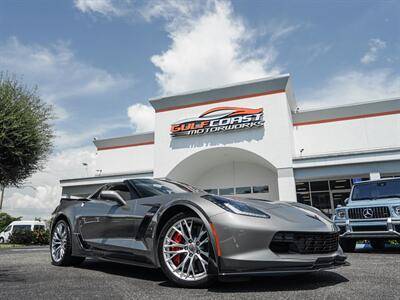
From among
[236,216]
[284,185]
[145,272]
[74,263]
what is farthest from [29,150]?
[284,185]

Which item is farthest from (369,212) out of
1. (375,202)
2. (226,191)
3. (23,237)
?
(23,237)

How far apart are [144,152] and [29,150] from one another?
14.2 meters

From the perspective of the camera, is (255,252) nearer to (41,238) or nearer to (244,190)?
(41,238)

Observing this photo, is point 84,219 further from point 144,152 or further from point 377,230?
point 144,152

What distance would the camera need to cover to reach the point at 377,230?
6.88 metres

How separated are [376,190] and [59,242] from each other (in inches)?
285

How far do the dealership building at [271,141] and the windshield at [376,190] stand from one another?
25.5 feet

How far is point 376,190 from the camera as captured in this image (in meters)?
7.93

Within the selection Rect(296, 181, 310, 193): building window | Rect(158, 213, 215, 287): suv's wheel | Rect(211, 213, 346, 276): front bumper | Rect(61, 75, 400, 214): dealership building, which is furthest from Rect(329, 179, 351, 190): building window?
Rect(158, 213, 215, 287): suv's wheel

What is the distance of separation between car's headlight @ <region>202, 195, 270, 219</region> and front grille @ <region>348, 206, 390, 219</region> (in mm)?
5250

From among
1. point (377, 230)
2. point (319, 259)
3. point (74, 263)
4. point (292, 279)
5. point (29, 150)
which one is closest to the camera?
point (319, 259)

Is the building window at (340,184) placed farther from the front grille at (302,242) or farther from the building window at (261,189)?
the front grille at (302,242)

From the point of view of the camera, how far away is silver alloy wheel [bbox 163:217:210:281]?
2951 mm

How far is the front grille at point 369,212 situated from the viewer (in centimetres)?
696
